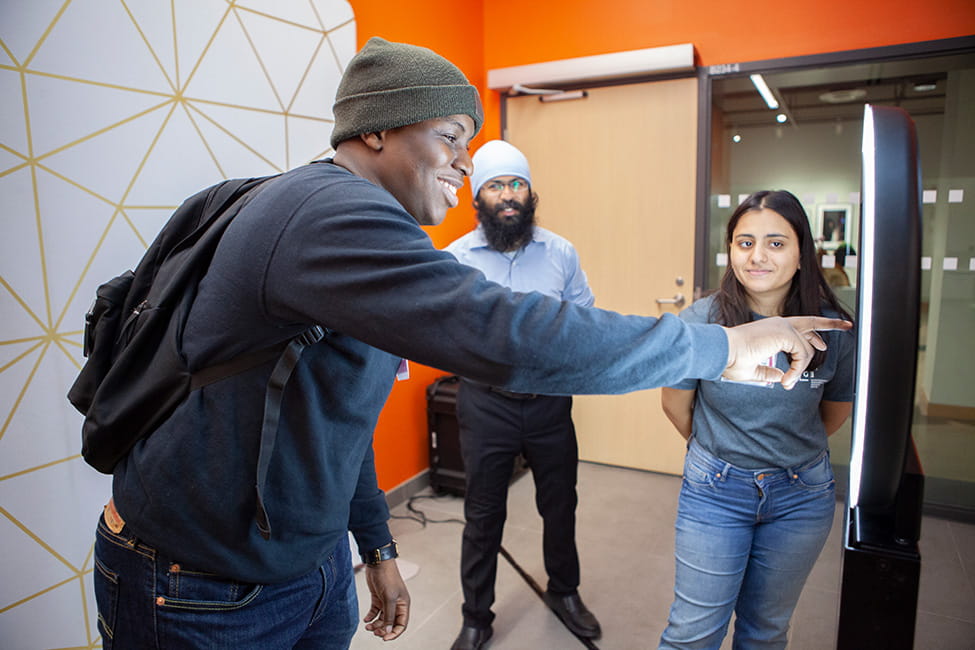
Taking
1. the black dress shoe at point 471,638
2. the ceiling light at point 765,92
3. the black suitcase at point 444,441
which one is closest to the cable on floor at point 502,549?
the black suitcase at point 444,441

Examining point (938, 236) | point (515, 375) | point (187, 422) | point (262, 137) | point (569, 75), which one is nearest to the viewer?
point (515, 375)

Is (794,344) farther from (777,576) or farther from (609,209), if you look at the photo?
(609,209)

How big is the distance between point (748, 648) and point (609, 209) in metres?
2.90

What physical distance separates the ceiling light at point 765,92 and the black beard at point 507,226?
1.88 meters

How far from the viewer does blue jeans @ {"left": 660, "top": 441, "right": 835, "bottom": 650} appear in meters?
1.61

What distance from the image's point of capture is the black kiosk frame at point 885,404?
660mm

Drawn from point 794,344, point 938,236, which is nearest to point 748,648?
point 794,344

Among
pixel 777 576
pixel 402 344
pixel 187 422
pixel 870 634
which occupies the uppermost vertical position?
pixel 402 344

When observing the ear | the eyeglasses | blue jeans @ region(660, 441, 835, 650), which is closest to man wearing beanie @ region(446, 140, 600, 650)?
the eyeglasses

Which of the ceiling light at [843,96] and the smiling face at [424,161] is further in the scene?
the ceiling light at [843,96]

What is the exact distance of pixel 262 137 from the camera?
8.17 feet

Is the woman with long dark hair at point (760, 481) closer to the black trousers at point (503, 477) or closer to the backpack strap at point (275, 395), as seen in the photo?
the black trousers at point (503, 477)

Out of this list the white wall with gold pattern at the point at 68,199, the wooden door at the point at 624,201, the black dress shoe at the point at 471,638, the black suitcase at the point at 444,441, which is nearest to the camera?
the white wall with gold pattern at the point at 68,199

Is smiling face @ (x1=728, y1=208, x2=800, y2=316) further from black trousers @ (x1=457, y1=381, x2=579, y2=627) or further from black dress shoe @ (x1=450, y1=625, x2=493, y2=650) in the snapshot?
black dress shoe @ (x1=450, y1=625, x2=493, y2=650)
